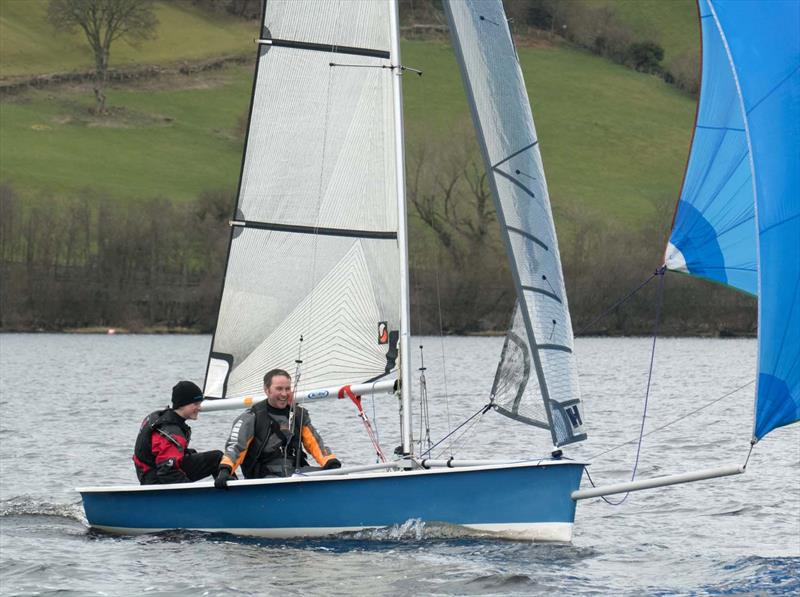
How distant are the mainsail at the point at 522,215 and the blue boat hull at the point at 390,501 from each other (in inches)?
18.7

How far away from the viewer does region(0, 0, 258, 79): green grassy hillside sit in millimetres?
85625

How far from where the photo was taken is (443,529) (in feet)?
35.4

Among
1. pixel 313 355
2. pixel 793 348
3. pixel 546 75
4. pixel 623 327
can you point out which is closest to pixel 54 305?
pixel 623 327

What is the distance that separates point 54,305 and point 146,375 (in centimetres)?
2548

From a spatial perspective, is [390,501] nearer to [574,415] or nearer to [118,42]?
[574,415]

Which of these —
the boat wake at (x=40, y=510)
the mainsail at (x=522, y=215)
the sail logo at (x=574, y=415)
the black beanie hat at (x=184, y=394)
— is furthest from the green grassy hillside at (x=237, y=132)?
the sail logo at (x=574, y=415)

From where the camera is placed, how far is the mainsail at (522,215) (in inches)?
426

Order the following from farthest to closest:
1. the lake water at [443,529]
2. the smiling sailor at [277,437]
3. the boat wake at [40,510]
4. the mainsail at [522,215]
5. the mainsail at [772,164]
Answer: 1. the boat wake at [40,510]
2. the smiling sailor at [277,437]
3. the mainsail at [522,215]
4. the lake water at [443,529]
5. the mainsail at [772,164]

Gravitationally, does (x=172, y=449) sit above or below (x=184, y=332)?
below

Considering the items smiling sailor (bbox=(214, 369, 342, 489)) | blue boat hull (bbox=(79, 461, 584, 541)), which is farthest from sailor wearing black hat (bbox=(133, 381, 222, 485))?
smiling sailor (bbox=(214, 369, 342, 489))

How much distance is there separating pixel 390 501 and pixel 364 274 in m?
2.00

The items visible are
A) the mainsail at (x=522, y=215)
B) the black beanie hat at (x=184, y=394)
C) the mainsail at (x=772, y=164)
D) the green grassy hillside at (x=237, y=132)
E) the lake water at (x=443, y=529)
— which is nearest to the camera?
the mainsail at (x=772, y=164)

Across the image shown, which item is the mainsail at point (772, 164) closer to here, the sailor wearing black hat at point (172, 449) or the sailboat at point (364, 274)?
the sailboat at point (364, 274)

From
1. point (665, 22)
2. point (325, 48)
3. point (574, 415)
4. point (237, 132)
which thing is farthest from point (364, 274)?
point (665, 22)
